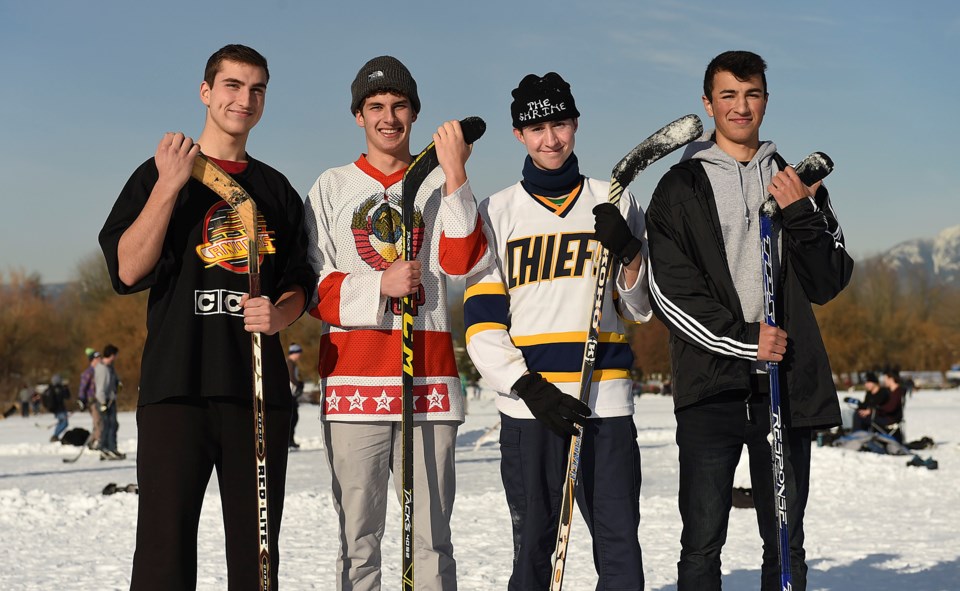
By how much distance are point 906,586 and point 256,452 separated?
13.4ft

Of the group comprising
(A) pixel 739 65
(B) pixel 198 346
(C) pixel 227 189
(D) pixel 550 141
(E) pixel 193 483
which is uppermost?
(A) pixel 739 65

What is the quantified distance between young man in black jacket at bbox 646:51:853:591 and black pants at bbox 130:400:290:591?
4.77 feet

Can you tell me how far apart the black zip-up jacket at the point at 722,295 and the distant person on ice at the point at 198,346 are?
4.54 ft

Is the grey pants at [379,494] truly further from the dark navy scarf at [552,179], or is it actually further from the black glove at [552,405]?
the dark navy scarf at [552,179]

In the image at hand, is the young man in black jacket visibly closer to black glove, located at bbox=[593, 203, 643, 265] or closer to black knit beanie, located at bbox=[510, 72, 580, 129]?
black glove, located at bbox=[593, 203, 643, 265]

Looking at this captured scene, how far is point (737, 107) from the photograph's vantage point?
3.33m

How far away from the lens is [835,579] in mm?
5500

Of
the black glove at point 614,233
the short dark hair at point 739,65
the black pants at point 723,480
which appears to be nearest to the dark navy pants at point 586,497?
the black pants at point 723,480

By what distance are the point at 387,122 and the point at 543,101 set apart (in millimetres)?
621

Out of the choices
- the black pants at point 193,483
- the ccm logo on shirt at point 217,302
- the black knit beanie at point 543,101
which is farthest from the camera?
the black knit beanie at point 543,101

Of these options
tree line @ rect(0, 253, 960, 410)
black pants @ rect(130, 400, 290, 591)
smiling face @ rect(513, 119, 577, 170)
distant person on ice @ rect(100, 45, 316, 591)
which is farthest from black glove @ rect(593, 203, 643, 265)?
tree line @ rect(0, 253, 960, 410)

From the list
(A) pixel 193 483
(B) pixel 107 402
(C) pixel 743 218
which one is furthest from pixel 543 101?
(B) pixel 107 402

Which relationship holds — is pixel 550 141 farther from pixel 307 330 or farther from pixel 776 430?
pixel 307 330

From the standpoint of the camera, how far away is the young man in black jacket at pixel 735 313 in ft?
10.5
